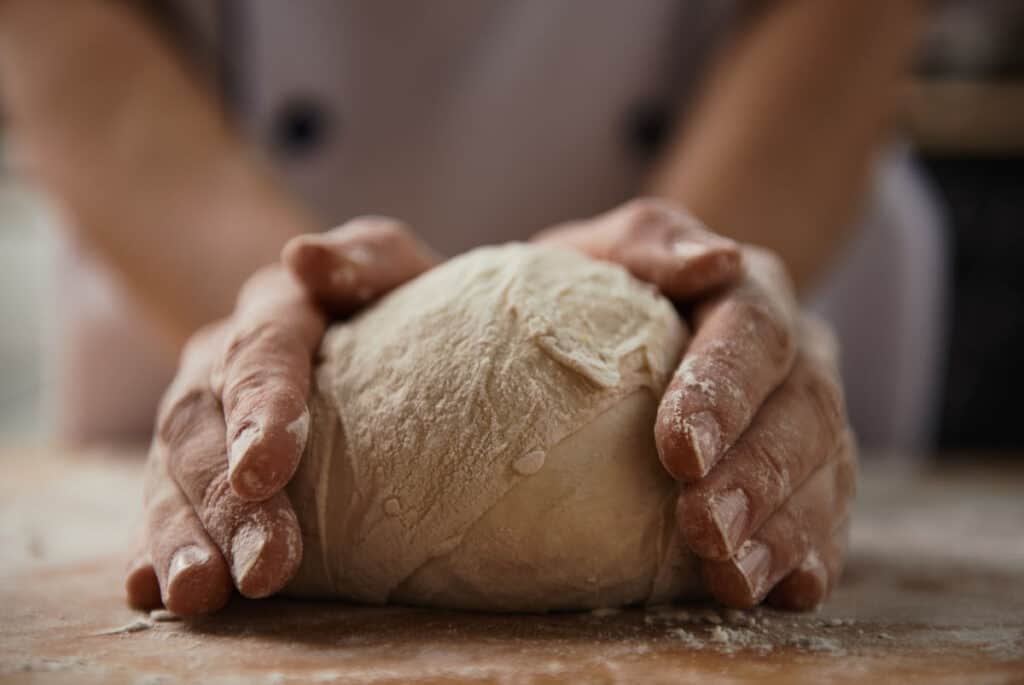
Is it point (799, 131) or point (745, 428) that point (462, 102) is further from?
point (745, 428)

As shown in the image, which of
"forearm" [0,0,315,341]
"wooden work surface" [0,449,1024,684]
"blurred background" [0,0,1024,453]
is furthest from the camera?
"blurred background" [0,0,1024,453]

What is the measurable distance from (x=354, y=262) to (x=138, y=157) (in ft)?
2.94

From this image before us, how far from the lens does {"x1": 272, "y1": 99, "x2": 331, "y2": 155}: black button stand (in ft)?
6.29

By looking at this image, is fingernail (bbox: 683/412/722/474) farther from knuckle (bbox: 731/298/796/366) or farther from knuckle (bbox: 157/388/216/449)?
knuckle (bbox: 157/388/216/449)

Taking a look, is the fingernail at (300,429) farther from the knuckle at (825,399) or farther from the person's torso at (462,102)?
the person's torso at (462,102)

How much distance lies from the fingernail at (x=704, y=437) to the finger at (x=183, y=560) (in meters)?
0.41

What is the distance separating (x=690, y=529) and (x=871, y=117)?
1.19 m

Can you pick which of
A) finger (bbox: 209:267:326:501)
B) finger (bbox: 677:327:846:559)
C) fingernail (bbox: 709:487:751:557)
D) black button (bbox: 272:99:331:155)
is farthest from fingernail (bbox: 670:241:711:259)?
black button (bbox: 272:99:331:155)

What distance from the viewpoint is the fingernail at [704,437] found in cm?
90

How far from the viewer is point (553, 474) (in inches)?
37.5

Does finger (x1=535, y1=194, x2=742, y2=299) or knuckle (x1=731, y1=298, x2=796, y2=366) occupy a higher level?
finger (x1=535, y1=194, x2=742, y2=299)

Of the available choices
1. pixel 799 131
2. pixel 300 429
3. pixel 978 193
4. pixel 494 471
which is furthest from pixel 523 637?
pixel 978 193

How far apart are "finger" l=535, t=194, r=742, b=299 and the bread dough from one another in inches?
3.0

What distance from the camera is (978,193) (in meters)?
3.05
